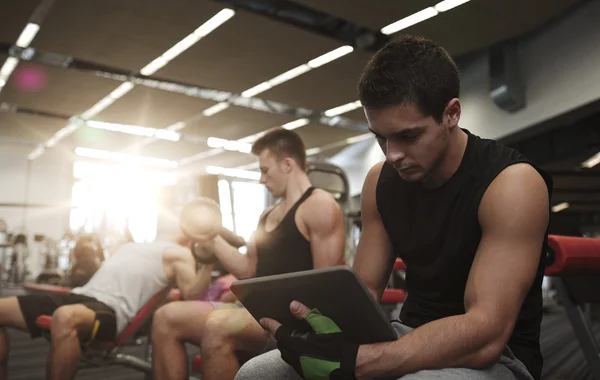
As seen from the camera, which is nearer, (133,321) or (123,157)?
(133,321)

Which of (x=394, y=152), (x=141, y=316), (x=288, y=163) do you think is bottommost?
(x=141, y=316)

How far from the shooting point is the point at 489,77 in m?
6.70

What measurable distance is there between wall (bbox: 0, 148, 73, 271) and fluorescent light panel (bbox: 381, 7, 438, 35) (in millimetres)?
10009

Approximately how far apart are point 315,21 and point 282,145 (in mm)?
4086

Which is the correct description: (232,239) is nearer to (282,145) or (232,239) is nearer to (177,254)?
(177,254)

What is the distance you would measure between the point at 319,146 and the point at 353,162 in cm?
98

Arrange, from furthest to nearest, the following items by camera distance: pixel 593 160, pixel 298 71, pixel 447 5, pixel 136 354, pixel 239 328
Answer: pixel 593 160, pixel 298 71, pixel 447 5, pixel 136 354, pixel 239 328

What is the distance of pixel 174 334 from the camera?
1773mm

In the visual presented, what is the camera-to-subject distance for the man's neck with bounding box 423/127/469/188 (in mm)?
1029

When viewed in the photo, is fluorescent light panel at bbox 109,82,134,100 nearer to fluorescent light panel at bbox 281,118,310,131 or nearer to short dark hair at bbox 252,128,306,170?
fluorescent light panel at bbox 281,118,310,131

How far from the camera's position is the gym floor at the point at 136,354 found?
10.1ft

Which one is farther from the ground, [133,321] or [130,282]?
[130,282]

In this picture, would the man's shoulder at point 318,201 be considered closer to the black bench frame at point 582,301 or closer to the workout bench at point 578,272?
the workout bench at point 578,272

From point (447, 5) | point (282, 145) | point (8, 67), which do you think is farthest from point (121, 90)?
point (282, 145)
